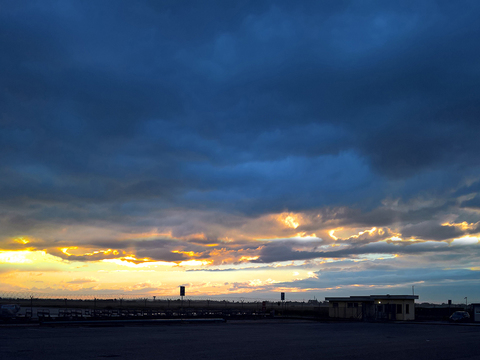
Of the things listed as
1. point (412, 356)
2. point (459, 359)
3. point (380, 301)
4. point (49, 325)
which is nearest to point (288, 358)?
point (412, 356)

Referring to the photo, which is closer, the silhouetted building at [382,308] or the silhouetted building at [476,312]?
the silhouetted building at [476,312]

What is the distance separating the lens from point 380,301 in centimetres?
7025

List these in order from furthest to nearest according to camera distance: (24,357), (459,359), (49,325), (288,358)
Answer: (49,325), (459,359), (288,358), (24,357)

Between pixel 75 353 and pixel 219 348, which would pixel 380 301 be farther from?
pixel 75 353

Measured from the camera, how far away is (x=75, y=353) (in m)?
18.5

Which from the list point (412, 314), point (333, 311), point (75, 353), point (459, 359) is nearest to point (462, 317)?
point (412, 314)

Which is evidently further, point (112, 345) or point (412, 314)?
point (412, 314)

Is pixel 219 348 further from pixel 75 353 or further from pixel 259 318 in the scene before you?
pixel 259 318

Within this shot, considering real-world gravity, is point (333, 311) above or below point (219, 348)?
below

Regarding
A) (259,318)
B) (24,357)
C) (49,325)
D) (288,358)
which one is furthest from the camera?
(259,318)

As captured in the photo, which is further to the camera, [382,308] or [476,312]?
[382,308]

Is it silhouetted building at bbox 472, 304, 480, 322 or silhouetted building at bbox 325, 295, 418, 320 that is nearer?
silhouetted building at bbox 472, 304, 480, 322

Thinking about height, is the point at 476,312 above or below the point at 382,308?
above

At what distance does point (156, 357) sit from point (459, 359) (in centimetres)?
1267
